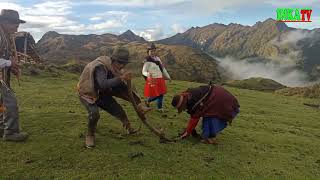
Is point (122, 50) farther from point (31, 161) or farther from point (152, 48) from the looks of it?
point (152, 48)

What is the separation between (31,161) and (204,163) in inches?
191

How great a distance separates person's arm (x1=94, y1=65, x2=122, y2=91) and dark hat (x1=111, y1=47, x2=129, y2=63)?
470 millimetres

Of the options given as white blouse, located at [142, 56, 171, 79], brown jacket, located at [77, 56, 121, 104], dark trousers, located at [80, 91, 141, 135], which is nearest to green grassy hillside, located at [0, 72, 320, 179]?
dark trousers, located at [80, 91, 141, 135]

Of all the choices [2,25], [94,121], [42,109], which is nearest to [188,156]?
[94,121]

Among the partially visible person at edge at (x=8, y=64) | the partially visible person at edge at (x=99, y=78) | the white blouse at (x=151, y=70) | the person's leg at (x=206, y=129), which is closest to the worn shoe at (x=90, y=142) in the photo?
the partially visible person at edge at (x=99, y=78)

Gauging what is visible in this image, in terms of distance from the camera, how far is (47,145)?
1187 cm

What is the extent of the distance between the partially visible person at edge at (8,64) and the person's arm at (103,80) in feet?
8.17

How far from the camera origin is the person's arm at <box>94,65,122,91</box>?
1081cm

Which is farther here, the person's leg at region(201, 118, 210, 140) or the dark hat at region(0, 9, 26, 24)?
the person's leg at region(201, 118, 210, 140)

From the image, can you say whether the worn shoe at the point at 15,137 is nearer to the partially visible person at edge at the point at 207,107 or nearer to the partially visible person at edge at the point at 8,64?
the partially visible person at edge at the point at 8,64

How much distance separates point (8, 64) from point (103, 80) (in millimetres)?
2842

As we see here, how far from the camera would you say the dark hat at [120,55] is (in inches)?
440

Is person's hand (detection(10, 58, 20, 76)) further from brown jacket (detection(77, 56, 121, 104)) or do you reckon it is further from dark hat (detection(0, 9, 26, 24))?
brown jacket (detection(77, 56, 121, 104))

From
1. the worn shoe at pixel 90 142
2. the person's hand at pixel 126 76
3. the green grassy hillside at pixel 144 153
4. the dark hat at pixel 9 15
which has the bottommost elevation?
the green grassy hillside at pixel 144 153
